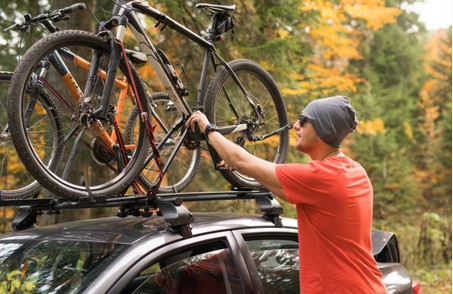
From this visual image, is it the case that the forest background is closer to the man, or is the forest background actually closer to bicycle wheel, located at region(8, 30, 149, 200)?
bicycle wheel, located at region(8, 30, 149, 200)

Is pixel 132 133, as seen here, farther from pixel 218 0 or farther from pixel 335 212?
pixel 218 0

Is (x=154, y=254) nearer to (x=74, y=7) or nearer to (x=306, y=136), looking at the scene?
(x=306, y=136)

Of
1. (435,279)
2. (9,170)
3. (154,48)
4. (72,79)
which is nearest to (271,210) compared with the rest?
(154,48)

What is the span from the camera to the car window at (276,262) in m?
3.01

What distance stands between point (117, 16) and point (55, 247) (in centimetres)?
134

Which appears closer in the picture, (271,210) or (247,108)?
(271,210)

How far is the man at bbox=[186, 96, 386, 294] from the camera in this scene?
2594 millimetres

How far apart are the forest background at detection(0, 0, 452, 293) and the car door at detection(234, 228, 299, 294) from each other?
5.16 feet

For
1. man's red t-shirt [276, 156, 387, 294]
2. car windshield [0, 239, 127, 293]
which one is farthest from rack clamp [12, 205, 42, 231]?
man's red t-shirt [276, 156, 387, 294]

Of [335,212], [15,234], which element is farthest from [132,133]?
[335,212]

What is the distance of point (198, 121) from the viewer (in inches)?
123

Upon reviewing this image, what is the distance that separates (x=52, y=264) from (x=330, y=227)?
4.31ft

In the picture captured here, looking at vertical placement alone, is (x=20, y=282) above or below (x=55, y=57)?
below

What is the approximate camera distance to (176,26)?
3566mm
